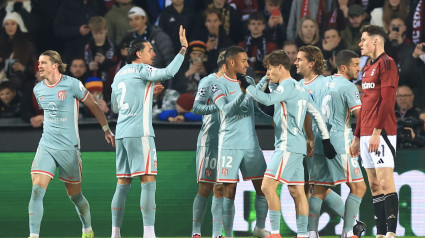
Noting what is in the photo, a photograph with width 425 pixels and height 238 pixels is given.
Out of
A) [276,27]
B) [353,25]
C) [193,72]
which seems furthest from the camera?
[276,27]

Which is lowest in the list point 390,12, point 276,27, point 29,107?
point 29,107

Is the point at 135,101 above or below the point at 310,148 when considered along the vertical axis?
above

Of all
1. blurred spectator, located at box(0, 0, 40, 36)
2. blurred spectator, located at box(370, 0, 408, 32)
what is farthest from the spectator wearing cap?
blurred spectator, located at box(0, 0, 40, 36)

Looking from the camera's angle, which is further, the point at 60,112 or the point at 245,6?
the point at 245,6

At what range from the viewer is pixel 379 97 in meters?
10.3

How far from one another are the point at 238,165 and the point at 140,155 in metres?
1.10

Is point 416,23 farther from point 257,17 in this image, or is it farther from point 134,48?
point 134,48

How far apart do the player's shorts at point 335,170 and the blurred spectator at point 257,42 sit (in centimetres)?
393

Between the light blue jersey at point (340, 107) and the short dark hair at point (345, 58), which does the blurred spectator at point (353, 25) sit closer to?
the short dark hair at point (345, 58)

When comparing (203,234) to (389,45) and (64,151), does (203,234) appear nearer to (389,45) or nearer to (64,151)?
(64,151)

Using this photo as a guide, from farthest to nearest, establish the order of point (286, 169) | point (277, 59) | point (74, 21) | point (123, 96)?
point (74, 21)
point (123, 96)
point (277, 59)
point (286, 169)

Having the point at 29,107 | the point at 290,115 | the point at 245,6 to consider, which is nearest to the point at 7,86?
the point at 29,107

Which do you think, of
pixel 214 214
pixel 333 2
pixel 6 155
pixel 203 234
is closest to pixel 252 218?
pixel 203 234

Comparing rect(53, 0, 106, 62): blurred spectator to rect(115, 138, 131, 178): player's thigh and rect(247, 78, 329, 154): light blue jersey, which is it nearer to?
rect(115, 138, 131, 178): player's thigh
